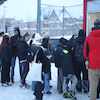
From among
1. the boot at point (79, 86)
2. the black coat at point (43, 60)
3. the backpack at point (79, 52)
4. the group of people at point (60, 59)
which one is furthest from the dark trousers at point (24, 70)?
the backpack at point (79, 52)

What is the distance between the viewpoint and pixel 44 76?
40.7 ft

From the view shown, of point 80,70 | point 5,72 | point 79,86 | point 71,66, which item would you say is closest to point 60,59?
point 71,66

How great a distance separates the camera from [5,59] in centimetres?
1390

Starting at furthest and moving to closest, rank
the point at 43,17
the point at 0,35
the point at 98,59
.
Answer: the point at 43,17 → the point at 0,35 → the point at 98,59

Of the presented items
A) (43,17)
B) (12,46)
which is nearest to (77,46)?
(12,46)

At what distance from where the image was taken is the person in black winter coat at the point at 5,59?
13734 millimetres

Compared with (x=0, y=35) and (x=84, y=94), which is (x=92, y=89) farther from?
(x=0, y=35)

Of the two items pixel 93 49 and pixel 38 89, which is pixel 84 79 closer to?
pixel 38 89

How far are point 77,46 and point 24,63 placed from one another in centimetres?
195

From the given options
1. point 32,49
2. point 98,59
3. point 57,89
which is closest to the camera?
point 98,59

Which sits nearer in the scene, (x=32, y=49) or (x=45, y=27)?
(x=32, y=49)

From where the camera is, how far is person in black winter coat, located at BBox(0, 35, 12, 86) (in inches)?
541

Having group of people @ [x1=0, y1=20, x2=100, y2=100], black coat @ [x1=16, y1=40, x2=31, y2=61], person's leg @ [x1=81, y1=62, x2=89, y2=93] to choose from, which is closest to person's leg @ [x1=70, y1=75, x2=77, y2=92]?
group of people @ [x1=0, y1=20, x2=100, y2=100]

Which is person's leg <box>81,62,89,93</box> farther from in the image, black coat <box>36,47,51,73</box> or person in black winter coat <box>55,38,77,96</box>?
black coat <box>36,47,51,73</box>
